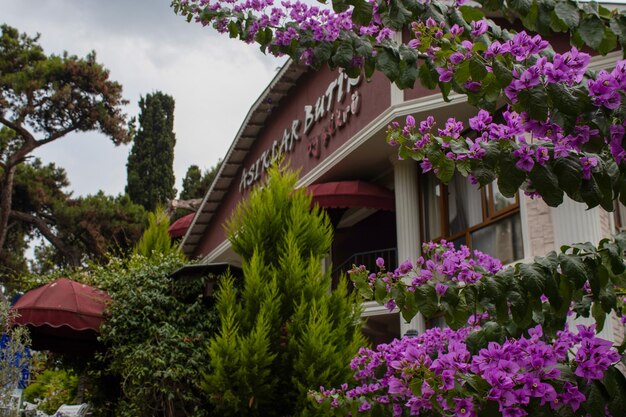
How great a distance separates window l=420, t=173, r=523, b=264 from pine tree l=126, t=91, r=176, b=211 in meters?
22.1

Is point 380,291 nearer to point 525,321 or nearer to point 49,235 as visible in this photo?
point 525,321

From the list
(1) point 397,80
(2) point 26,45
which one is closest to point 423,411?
(1) point 397,80

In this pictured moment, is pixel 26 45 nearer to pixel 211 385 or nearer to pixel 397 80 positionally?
pixel 211 385

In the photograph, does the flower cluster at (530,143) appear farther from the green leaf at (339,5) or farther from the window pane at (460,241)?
the window pane at (460,241)

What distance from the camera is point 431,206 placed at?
1334 cm

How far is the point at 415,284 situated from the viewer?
320cm

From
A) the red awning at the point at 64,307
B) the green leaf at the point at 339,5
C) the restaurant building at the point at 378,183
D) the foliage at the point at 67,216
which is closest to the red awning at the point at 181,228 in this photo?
the foliage at the point at 67,216

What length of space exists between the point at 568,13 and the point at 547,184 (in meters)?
0.82

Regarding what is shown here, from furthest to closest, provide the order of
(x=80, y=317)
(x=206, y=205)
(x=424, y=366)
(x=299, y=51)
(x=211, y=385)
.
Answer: (x=206, y=205), (x=80, y=317), (x=211, y=385), (x=299, y=51), (x=424, y=366)

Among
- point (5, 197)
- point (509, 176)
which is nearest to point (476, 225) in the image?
point (509, 176)

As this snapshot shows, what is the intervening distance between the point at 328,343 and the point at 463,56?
6.24m

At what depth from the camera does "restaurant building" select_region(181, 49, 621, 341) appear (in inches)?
409

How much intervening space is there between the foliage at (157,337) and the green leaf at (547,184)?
723 cm

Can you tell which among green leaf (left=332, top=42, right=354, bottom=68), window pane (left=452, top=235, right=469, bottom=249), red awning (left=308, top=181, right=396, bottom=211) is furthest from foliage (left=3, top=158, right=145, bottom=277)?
green leaf (left=332, top=42, right=354, bottom=68)
